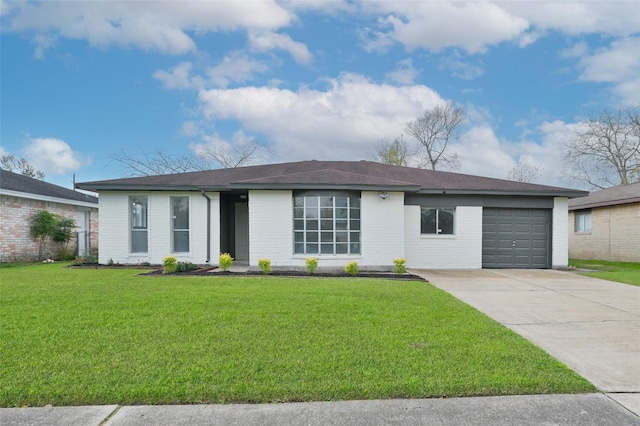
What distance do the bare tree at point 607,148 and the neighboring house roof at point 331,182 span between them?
67.0 feet

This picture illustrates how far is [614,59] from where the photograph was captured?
1598 cm

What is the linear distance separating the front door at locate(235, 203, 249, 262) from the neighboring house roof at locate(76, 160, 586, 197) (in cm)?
125

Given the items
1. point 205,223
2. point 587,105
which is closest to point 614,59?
point 587,105

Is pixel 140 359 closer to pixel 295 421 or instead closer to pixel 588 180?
pixel 295 421

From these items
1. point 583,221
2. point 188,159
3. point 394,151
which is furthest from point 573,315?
point 188,159

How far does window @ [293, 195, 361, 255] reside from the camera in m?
10.7

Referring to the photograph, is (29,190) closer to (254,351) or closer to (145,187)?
(145,187)

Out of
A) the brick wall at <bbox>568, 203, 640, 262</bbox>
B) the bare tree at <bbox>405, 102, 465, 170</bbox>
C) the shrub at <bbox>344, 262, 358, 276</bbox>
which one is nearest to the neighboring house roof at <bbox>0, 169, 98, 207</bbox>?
the shrub at <bbox>344, 262, 358, 276</bbox>

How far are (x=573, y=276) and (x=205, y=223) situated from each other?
1146cm

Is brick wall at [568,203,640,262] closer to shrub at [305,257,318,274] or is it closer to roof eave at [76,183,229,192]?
shrub at [305,257,318,274]

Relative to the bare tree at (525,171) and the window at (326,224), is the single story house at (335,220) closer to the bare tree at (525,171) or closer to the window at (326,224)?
the window at (326,224)

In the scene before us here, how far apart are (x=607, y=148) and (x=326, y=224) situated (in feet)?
95.5

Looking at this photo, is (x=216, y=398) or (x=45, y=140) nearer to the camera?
(x=216, y=398)

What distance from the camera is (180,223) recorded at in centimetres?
1173
